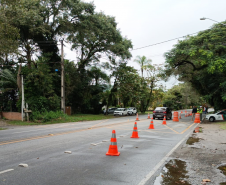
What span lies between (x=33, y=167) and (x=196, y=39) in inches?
898

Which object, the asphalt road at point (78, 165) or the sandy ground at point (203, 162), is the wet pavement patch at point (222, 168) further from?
the asphalt road at point (78, 165)

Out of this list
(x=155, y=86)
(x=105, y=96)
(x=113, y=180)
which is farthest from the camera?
(x=155, y=86)

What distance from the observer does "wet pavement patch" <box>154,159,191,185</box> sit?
477 cm

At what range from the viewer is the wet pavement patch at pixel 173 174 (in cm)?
477

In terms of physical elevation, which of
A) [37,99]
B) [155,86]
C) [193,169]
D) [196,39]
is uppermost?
[196,39]

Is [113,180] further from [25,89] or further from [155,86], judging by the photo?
[155,86]

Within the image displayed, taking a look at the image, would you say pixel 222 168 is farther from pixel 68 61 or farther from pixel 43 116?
pixel 68 61

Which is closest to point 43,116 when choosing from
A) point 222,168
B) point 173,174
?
point 173,174

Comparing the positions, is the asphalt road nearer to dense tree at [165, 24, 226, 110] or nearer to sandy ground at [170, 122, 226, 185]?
sandy ground at [170, 122, 226, 185]

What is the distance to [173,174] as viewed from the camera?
5320mm

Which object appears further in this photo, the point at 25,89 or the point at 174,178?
the point at 25,89

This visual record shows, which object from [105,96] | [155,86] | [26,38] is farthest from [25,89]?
[155,86]

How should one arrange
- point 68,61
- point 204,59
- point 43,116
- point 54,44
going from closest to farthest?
point 204,59, point 43,116, point 54,44, point 68,61

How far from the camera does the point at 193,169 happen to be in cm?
575
